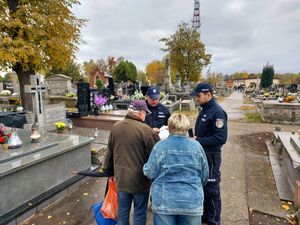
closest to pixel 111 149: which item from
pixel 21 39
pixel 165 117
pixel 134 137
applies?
pixel 134 137

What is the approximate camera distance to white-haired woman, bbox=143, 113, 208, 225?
1951 mm

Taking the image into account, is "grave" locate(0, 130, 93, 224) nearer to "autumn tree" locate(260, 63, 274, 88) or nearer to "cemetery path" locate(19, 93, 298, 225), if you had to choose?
"cemetery path" locate(19, 93, 298, 225)

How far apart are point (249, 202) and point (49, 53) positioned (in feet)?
31.3

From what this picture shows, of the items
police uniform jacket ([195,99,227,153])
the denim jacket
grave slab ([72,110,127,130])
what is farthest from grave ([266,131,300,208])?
grave slab ([72,110,127,130])

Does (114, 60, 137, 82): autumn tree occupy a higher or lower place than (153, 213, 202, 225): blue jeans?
higher

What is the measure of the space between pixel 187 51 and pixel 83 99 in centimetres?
1825

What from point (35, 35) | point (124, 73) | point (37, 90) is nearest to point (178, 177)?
point (37, 90)

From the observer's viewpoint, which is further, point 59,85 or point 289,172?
point 59,85

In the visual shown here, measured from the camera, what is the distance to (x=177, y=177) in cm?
195

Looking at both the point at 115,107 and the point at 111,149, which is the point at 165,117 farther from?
the point at 115,107

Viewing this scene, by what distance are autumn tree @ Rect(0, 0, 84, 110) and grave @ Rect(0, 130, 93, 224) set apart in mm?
5580

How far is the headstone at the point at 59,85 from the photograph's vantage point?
18672 mm

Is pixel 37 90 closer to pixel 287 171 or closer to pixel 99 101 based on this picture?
pixel 99 101

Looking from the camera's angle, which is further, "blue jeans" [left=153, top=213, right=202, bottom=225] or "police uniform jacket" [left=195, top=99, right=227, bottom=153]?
"police uniform jacket" [left=195, top=99, right=227, bottom=153]
